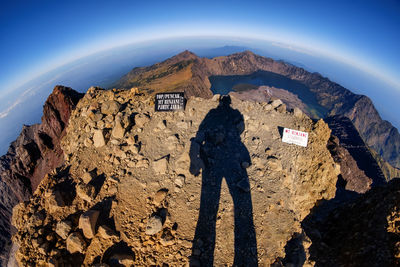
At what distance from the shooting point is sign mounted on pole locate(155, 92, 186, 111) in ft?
22.9

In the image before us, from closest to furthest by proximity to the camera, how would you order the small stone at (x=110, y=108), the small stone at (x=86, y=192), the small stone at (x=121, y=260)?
the small stone at (x=121, y=260) < the small stone at (x=86, y=192) < the small stone at (x=110, y=108)

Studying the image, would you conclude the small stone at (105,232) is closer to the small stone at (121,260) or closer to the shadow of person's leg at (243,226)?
the small stone at (121,260)

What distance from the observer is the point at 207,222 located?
179 inches

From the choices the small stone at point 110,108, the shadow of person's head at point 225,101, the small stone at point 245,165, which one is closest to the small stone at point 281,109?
the shadow of person's head at point 225,101

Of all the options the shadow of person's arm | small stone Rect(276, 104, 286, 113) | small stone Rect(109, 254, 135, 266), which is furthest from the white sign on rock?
small stone Rect(109, 254, 135, 266)

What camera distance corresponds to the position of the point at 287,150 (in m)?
6.88

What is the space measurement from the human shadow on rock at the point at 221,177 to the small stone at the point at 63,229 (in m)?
3.48

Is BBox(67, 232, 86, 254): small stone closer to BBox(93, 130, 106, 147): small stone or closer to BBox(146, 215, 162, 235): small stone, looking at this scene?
BBox(146, 215, 162, 235): small stone

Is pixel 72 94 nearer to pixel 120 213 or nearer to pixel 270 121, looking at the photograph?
pixel 120 213

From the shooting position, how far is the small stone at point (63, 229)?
407 centimetres

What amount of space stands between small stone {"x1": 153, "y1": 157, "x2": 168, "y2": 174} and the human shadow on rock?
948 mm

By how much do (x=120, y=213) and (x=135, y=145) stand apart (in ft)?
8.04

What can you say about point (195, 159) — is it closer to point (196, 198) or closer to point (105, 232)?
point (196, 198)

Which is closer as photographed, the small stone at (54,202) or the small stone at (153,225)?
the small stone at (153,225)
